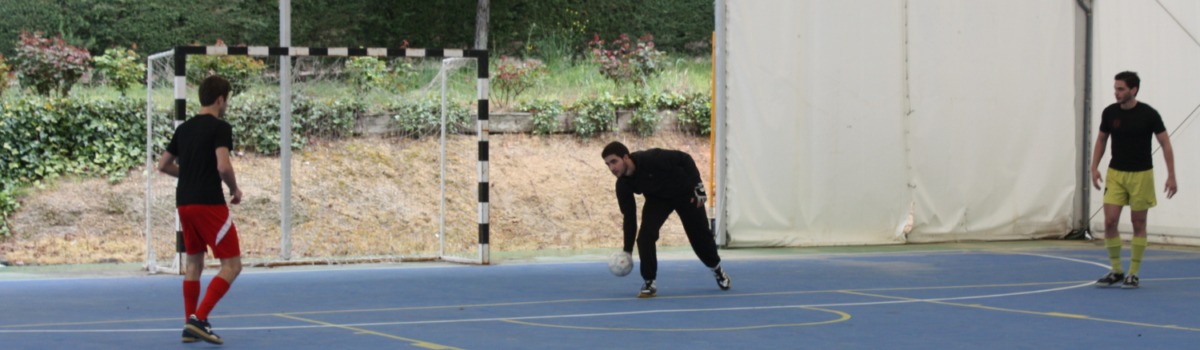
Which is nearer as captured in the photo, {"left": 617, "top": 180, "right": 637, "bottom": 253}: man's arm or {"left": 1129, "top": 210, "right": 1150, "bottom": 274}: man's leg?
{"left": 617, "top": 180, "right": 637, "bottom": 253}: man's arm

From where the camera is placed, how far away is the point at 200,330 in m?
5.15

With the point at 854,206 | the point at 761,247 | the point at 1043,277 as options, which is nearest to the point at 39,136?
the point at 761,247

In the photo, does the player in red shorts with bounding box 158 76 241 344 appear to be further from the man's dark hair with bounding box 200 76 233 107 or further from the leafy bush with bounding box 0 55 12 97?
the leafy bush with bounding box 0 55 12 97

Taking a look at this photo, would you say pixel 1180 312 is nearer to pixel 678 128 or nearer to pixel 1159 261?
pixel 1159 261

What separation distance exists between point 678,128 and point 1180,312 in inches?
416

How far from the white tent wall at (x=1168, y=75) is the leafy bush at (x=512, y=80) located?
8.23m

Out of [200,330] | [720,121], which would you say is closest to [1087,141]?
[720,121]

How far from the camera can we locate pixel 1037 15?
1259 cm

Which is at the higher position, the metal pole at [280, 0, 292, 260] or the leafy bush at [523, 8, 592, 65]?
the leafy bush at [523, 8, 592, 65]

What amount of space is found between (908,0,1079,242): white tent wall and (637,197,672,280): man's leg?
5698 mm

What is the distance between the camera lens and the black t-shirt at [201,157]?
205 inches

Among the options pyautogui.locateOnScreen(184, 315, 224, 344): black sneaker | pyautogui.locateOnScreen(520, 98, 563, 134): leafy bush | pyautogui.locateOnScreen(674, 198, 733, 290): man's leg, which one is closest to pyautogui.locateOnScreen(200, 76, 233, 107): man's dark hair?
pyautogui.locateOnScreen(184, 315, 224, 344): black sneaker

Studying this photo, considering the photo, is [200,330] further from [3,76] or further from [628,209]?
[3,76]

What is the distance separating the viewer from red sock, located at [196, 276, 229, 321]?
17.1 feet
